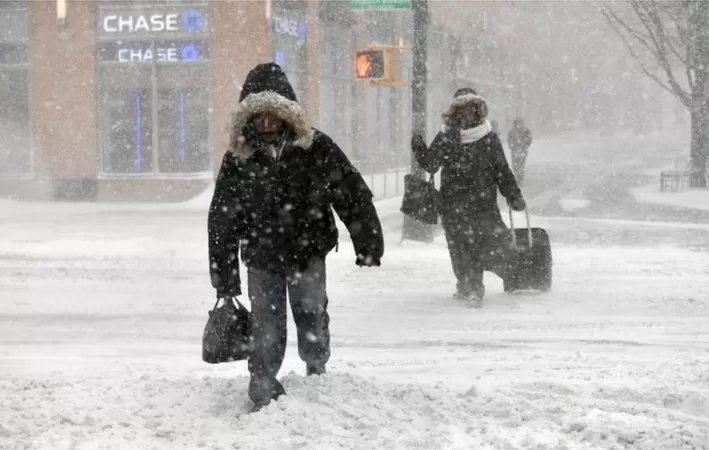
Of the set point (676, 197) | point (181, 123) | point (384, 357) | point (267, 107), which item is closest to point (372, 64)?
point (384, 357)

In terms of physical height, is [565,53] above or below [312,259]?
above

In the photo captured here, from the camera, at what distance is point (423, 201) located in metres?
10.2

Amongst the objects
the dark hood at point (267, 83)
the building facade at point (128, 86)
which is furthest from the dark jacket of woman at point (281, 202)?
the building facade at point (128, 86)

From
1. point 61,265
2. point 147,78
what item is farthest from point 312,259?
point 147,78

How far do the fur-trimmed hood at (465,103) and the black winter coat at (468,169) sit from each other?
0.16 m

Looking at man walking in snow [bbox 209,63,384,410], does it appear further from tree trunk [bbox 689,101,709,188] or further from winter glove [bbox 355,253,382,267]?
tree trunk [bbox 689,101,709,188]

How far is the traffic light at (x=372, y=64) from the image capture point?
15.8m

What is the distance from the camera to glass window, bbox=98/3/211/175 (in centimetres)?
2342

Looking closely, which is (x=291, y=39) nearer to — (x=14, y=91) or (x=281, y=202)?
(x=14, y=91)

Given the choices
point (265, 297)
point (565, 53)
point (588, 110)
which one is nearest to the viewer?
point (265, 297)

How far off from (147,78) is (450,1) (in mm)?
17352

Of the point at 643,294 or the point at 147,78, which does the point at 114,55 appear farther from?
the point at 643,294

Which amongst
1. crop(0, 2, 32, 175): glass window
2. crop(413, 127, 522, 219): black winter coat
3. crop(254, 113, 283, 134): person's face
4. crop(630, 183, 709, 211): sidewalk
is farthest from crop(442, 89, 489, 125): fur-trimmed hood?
crop(0, 2, 32, 175): glass window

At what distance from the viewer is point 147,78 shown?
23.9m
